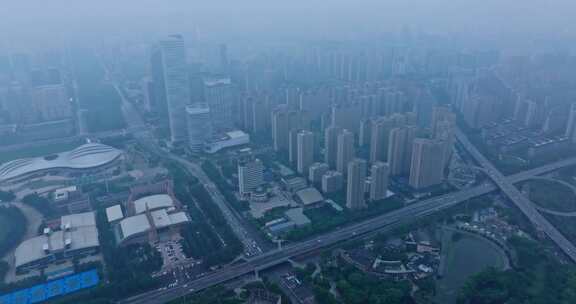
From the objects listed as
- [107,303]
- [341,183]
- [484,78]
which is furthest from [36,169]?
[484,78]

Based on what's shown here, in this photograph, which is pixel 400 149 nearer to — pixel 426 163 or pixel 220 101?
pixel 426 163

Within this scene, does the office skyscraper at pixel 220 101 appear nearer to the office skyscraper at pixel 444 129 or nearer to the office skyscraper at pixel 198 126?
the office skyscraper at pixel 198 126

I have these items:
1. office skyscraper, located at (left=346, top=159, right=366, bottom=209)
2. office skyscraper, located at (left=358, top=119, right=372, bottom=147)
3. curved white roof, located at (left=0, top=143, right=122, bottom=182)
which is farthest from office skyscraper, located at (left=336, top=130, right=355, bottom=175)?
curved white roof, located at (left=0, top=143, right=122, bottom=182)

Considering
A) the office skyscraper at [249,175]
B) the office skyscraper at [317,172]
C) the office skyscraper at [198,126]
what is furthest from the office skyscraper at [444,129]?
the office skyscraper at [198,126]

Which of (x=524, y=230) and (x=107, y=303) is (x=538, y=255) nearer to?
(x=524, y=230)

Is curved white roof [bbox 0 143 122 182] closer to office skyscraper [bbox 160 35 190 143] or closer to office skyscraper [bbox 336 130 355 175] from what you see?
office skyscraper [bbox 160 35 190 143]
